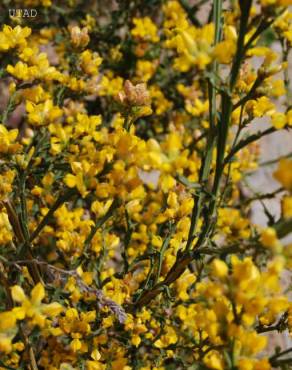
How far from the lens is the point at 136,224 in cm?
161

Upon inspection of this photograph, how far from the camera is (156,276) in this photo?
1.31 metres

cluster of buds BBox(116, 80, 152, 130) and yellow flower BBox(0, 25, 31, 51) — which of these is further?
yellow flower BBox(0, 25, 31, 51)

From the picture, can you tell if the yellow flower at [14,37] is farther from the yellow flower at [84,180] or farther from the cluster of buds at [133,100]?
the yellow flower at [84,180]

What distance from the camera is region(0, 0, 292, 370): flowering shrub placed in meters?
0.91

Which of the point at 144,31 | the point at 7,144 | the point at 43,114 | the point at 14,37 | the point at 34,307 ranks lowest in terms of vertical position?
the point at 34,307

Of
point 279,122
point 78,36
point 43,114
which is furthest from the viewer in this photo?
point 78,36

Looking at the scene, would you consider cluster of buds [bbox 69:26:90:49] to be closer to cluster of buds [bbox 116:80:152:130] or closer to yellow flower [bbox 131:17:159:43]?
cluster of buds [bbox 116:80:152:130]

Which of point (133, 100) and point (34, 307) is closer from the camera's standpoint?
point (34, 307)

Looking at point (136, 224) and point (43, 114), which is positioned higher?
point (43, 114)

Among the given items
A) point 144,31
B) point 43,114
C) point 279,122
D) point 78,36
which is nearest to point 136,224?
point 43,114

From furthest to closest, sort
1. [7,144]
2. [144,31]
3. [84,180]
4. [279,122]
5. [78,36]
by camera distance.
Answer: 1. [144,31]
2. [78,36]
3. [7,144]
4. [84,180]
5. [279,122]

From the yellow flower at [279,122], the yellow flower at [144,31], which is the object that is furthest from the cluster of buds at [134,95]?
the yellow flower at [144,31]

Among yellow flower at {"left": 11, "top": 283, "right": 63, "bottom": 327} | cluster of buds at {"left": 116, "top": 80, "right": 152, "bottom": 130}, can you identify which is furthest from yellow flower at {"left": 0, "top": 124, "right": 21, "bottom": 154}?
yellow flower at {"left": 11, "top": 283, "right": 63, "bottom": 327}

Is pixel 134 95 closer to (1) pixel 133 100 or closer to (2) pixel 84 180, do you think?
(1) pixel 133 100
